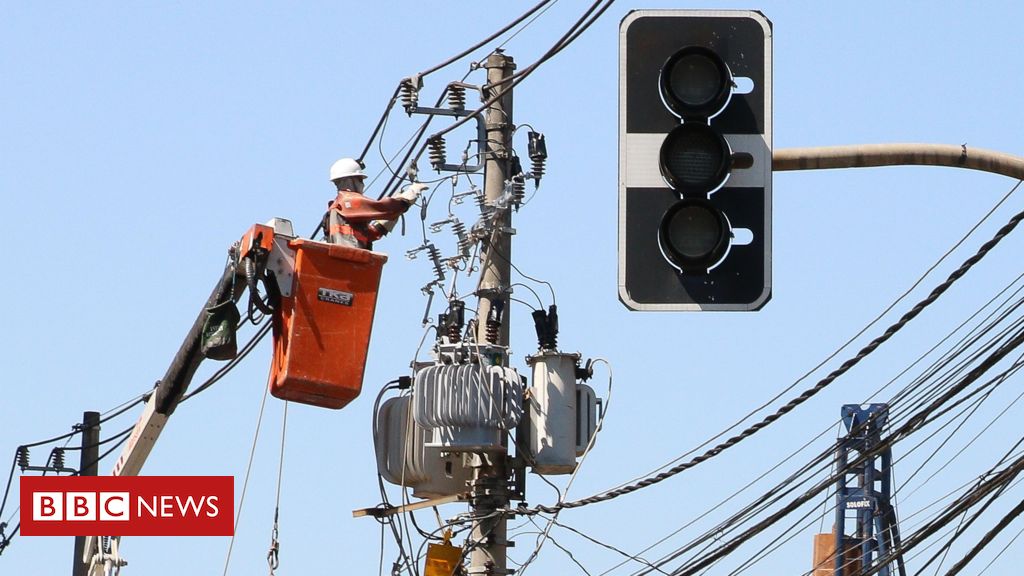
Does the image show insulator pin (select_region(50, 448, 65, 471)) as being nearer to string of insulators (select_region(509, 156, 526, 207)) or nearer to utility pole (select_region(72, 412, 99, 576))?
utility pole (select_region(72, 412, 99, 576))

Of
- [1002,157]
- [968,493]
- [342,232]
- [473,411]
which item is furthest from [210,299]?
[1002,157]

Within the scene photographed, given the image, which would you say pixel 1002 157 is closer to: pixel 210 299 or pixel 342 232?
pixel 342 232

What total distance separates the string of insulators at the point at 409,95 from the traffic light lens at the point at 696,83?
8.94 metres

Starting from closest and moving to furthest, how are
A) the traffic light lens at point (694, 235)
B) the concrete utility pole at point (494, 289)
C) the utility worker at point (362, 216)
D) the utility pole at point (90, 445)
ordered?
the traffic light lens at point (694, 235) → the utility worker at point (362, 216) → the concrete utility pole at point (494, 289) → the utility pole at point (90, 445)

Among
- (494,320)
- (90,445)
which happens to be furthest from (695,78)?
(90,445)

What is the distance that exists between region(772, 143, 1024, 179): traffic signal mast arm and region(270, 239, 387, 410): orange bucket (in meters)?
4.15

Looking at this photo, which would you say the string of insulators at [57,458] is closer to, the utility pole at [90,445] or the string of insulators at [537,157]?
the utility pole at [90,445]

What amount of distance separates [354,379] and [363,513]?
5.35 meters

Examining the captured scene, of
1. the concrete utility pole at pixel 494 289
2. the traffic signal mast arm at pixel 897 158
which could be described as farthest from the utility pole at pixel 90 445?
the traffic signal mast arm at pixel 897 158

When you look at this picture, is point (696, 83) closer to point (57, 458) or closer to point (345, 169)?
point (345, 169)

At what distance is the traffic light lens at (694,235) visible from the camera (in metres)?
8.25

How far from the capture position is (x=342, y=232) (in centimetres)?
1273

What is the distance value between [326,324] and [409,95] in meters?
5.42

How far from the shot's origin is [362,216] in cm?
1274
